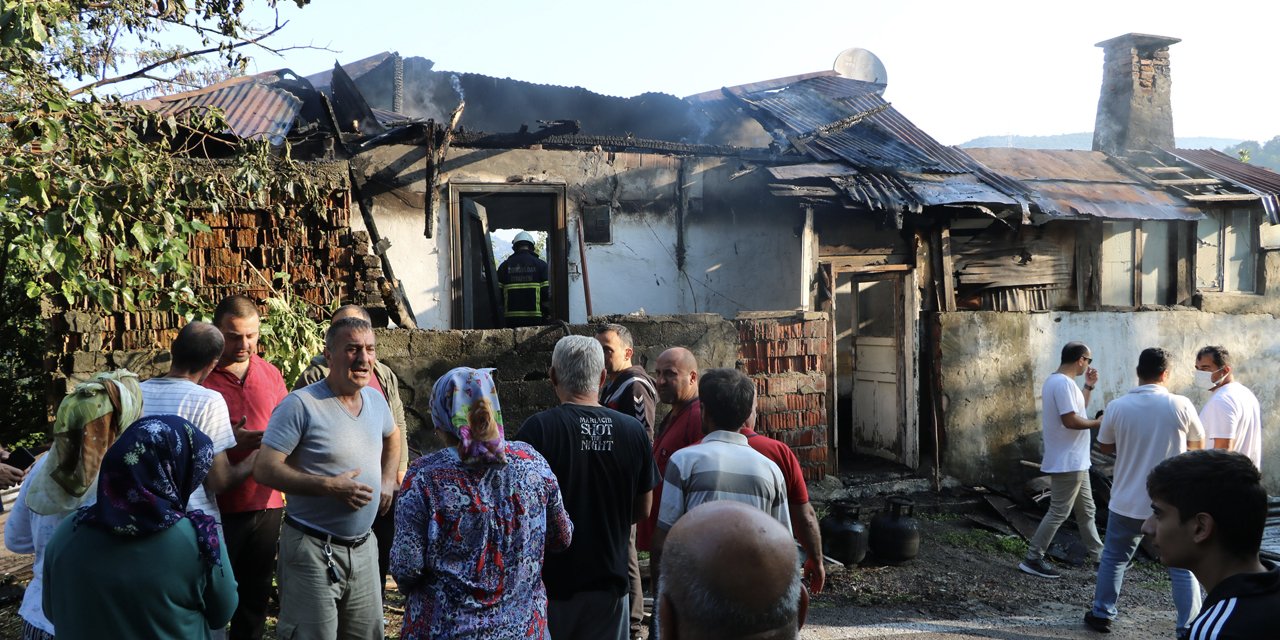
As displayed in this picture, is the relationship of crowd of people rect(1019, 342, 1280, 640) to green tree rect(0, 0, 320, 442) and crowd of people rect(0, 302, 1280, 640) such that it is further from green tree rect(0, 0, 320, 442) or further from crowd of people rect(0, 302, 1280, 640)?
green tree rect(0, 0, 320, 442)

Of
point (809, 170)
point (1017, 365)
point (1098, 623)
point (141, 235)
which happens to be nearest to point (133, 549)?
point (141, 235)

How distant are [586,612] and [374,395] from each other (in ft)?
4.67

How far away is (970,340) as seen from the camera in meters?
10.5

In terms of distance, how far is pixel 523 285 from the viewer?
9406mm

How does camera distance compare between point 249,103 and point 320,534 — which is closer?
point 320,534

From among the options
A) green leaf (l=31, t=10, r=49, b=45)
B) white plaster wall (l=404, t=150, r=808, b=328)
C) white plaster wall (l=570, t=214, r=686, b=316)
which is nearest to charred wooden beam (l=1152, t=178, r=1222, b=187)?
white plaster wall (l=404, t=150, r=808, b=328)

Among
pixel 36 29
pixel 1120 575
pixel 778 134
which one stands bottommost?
pixel 1120 575

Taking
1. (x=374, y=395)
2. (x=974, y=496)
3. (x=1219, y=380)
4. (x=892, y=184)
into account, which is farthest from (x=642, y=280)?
(x=374, y=395)

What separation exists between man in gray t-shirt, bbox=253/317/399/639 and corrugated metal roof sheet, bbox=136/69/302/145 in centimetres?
515

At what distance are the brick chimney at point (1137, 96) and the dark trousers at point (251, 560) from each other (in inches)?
535

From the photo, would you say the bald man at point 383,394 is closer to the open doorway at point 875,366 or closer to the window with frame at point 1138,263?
the open doorway at point 875,366

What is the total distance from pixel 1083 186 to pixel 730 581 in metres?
11.8

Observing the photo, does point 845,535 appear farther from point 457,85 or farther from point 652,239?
point 457,85

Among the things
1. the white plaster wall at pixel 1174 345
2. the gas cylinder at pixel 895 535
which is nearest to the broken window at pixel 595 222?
the gas cylinder at pixel 895 535
